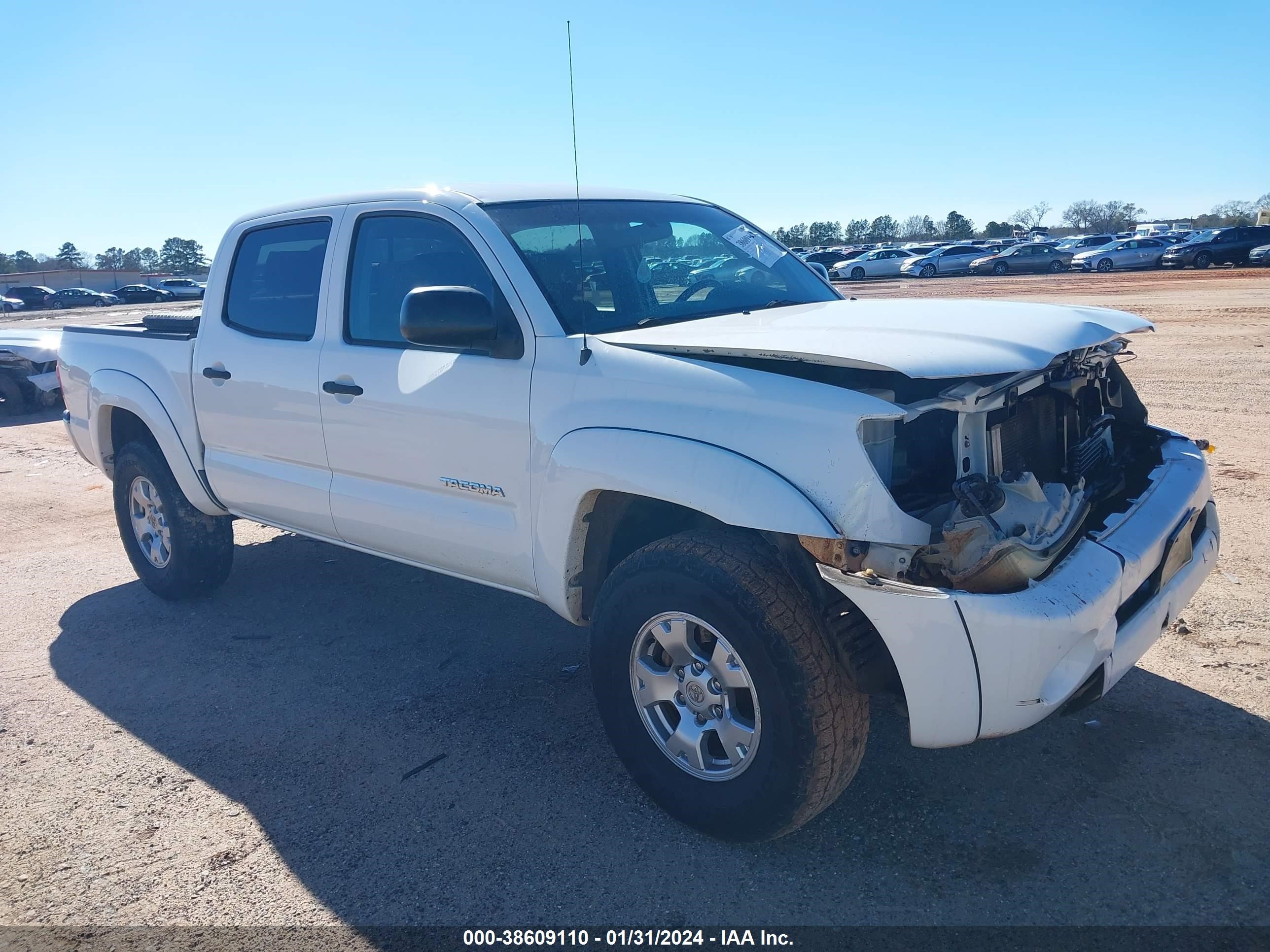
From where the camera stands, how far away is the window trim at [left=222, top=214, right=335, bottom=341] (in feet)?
14.2

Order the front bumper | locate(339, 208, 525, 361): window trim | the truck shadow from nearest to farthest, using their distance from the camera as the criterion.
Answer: the front bumper, the truck shadow, locate(339, 208, 525, 361): window trim

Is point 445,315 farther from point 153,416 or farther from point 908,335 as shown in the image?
point 153,416

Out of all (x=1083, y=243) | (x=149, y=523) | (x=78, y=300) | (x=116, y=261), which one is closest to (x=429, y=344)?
(x=149, y=523)

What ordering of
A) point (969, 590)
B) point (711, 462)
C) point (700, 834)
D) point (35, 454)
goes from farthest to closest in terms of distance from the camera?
point (35, 454) < point (700, 834) < point (711, 462) < point (969, 590)

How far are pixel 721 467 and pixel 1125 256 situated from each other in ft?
135

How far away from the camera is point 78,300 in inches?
2333

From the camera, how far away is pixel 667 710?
3195 millimetres

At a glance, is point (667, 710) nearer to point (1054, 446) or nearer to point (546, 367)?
point (546, 367)

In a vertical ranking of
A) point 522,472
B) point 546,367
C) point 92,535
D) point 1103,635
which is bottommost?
point 92,535

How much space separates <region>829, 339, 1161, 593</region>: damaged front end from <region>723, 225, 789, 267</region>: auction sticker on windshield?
150 centimetres

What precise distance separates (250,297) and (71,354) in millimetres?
1727

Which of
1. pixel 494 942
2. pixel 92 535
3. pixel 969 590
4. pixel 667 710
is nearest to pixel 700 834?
pixel 667 710

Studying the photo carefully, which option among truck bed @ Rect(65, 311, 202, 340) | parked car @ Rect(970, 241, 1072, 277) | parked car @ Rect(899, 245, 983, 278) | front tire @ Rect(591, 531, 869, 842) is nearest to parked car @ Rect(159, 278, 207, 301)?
parked car @ Rect(899, 245, 983, 278)

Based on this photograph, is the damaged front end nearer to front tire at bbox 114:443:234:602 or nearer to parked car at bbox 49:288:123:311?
front tire at bbox 114:443:234:602
